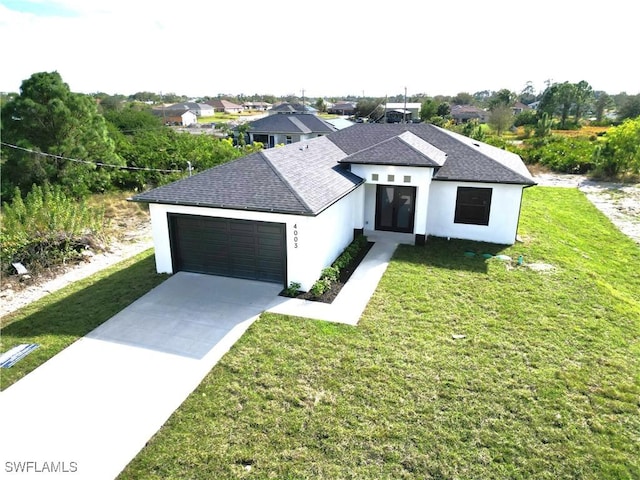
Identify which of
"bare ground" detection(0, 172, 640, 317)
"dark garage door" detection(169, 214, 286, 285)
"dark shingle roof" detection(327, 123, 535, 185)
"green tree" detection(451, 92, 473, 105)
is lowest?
"bare ground" detection(0, 172, 640, 317)

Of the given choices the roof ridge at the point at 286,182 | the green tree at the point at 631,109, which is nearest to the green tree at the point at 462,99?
the green tree at the point at 631,109

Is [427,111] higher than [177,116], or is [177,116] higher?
[427,111]

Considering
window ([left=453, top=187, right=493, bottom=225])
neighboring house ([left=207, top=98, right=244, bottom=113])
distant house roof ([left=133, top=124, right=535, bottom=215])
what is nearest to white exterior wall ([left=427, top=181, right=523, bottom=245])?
window ([left=453, top=187, right=493, bottom=225])

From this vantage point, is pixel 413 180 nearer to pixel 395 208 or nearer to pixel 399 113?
pixel 395 208

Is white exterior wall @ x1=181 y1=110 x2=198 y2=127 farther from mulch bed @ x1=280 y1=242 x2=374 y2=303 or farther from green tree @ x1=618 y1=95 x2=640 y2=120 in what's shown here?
mulch bed @ x1=280 y1=242 x2=374 y2=303

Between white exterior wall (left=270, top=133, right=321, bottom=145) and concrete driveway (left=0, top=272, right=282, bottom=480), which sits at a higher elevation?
white exterior wall (left=270, top=133, right=321, bottom=145)

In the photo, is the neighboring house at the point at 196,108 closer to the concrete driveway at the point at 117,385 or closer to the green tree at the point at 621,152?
the green tree at the point at 621,152

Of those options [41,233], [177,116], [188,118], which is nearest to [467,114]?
[188,118]
